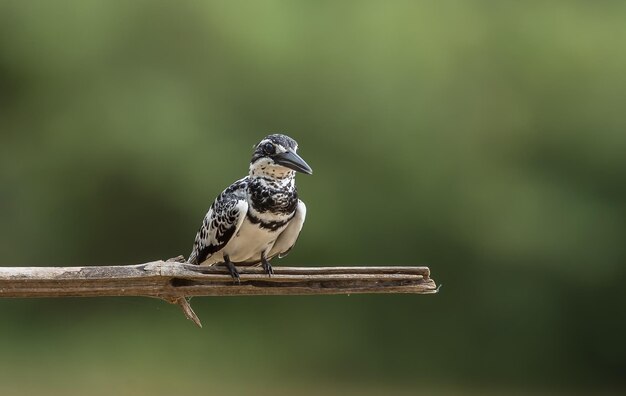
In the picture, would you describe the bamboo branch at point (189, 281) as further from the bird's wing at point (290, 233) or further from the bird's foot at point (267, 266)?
the bird's wing at point (290, 233)

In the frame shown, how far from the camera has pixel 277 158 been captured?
6.21 feet

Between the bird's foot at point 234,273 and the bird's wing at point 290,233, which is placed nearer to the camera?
the bird's foot at point 234,273

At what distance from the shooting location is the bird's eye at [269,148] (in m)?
1.90

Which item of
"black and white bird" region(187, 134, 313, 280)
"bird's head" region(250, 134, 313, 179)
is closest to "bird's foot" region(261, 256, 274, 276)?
"black and white bird" region(187, 134, 313, 280)

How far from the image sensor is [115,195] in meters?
4.21

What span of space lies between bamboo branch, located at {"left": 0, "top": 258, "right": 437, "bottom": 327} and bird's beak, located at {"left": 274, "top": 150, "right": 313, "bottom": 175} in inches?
7.9

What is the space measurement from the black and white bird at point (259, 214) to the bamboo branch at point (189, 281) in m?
0.10

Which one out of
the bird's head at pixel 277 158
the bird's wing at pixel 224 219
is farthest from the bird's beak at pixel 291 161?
the bird's wing at pixel 224 219

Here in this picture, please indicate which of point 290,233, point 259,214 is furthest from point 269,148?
point 290,233

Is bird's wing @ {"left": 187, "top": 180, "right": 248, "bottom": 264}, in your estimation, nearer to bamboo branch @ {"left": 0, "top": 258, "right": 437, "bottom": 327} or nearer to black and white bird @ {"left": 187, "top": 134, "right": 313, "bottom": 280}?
black and white bird @ {"left": 187, "top": 134, "right": 313, "bottom": 280}

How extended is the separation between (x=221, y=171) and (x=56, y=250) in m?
0.91

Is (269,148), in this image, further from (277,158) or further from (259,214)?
(259,214)

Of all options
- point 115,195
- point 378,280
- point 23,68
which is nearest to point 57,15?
point 23,68

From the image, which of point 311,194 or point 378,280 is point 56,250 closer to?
point 311,194
